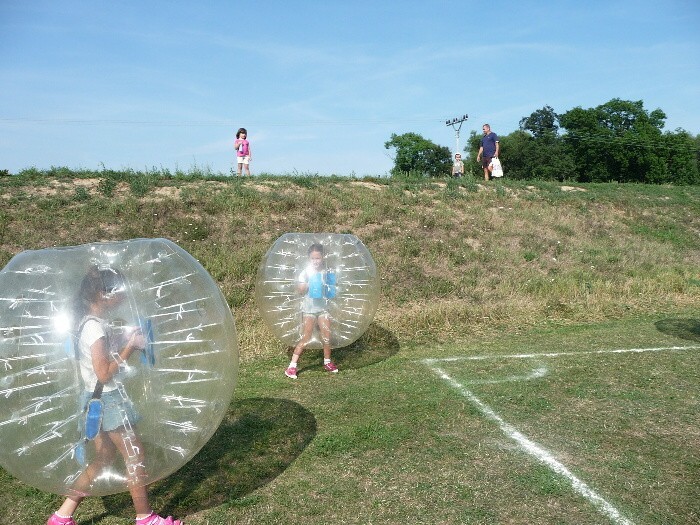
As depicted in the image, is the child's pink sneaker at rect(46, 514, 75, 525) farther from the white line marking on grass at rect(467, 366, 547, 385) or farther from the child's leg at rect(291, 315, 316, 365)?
the white line marking on grass at rect(467, 366, 547, 385)

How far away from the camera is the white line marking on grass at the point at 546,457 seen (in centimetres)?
384

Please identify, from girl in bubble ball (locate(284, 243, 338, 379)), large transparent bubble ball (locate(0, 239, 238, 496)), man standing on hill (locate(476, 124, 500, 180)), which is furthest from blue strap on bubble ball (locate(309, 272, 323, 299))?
man standing on hill (locate(476, 124, 500, 180))

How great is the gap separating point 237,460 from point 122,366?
1.77 metres

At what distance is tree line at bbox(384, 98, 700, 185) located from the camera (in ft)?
194

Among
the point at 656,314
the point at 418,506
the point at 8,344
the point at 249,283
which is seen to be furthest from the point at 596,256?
the point at 8,344

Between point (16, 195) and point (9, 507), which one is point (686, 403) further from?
point (16, 195)

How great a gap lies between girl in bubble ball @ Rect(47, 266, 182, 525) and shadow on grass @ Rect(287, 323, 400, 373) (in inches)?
154

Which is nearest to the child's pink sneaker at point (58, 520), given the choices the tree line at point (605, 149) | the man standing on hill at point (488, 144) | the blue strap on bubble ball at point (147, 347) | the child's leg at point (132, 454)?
the child's leg at point (132, 454)

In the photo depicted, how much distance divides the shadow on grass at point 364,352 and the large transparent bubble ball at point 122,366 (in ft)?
12.0

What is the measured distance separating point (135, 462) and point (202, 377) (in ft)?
1.84

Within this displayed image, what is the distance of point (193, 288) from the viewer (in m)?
3.67

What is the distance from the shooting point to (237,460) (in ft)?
15.3

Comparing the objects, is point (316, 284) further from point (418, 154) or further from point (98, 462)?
point (418, 154)

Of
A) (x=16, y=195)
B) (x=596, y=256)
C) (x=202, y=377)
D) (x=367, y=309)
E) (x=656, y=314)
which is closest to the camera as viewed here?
(x=202, y=377)
